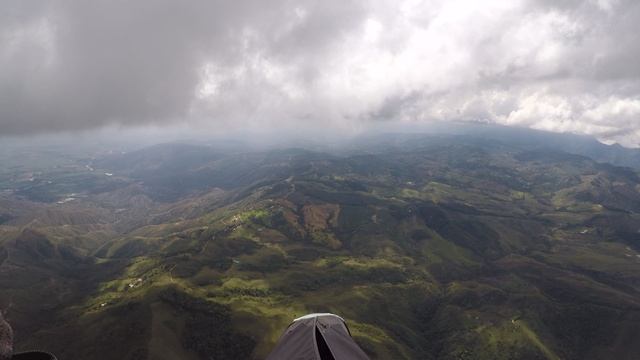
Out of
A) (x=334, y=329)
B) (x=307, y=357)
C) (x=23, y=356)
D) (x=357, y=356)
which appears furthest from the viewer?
(x=23, y=356)

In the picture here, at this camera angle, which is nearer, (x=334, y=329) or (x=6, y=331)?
(x=334, y=329)

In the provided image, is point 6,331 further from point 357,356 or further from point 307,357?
point 357,356

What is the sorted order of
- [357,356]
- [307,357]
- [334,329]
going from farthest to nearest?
[334,329] < [357,356] < [307,357]

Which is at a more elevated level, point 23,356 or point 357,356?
point 357,356

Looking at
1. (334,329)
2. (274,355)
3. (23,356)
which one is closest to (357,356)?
(334,329)

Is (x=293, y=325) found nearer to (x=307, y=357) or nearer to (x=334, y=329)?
(x=334, y=329)

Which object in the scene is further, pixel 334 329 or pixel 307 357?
pixel 334 329
